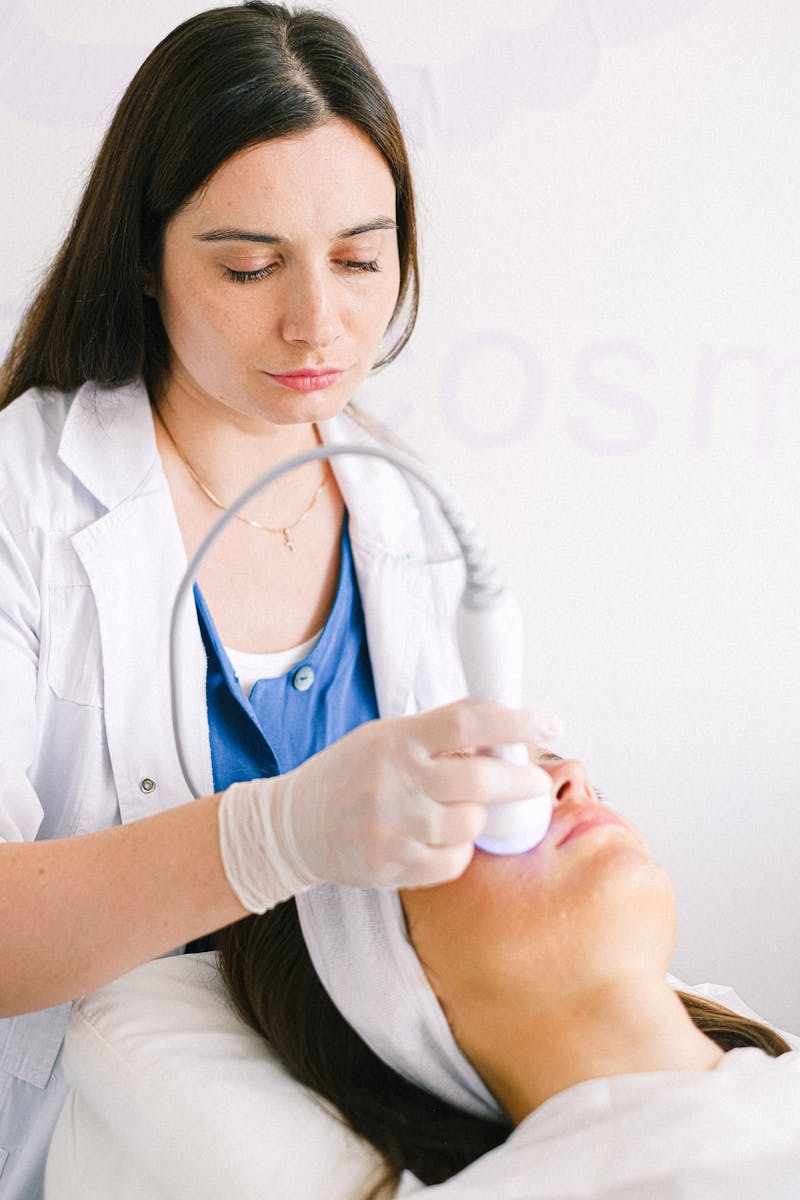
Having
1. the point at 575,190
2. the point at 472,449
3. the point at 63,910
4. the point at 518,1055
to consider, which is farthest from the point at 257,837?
the point at 575,190

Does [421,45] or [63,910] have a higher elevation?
[421,45]

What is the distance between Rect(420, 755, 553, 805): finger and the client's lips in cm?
20

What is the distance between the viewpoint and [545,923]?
107 centimetres

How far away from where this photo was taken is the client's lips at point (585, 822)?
3.69ft

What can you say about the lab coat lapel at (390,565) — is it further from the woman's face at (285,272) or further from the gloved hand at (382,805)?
the gloved hand at (382,805)

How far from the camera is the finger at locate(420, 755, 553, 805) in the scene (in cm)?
92

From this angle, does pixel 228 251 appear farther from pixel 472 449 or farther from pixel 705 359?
pixel 705 359

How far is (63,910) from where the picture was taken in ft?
3.39

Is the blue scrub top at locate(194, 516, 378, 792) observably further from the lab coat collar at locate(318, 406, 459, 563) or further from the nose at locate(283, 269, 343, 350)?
the nose at locate(283, 269, 343, 350)

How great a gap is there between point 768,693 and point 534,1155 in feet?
4.12

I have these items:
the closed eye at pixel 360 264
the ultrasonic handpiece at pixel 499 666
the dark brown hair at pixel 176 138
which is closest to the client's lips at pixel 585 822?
the ultrasonic handpiece at pixel 499 666

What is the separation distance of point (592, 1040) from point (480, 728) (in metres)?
0.34

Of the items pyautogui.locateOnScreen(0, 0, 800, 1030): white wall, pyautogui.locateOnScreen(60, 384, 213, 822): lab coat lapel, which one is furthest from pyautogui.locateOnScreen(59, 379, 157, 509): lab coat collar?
pyautogui.locateOnScreen(0, 0, 800, 1030): white wall

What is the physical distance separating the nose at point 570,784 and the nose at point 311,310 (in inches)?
19.7
